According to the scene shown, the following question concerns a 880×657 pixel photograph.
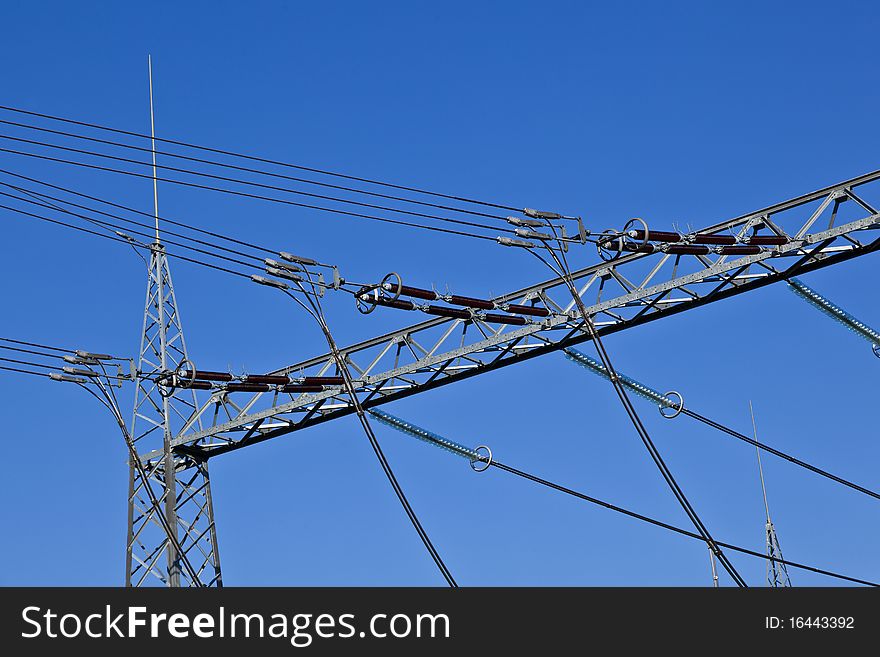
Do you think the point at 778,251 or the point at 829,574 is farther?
the point at 829,574

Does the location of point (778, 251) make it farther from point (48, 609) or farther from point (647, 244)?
point (48, 609)

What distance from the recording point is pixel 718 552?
653 inches

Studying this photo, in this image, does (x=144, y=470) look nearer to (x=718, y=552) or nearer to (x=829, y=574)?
(x=718, y=552)

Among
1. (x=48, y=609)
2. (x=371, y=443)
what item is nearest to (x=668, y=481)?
(x=371, y=443)

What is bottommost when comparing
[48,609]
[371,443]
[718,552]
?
[48,609]

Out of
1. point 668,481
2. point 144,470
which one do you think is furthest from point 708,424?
point 144,470

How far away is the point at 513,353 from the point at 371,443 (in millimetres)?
2778

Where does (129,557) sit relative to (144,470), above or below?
below

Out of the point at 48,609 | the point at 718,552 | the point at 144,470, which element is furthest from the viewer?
the point at 144,470

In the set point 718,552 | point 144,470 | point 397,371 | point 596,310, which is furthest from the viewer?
point 144,470

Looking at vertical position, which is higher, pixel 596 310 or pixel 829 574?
pixel 596 310

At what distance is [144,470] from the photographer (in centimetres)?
2036

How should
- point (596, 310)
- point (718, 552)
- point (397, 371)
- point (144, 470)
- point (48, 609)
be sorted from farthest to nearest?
point (144, 470) < point (397, 371) < point (596, 310) < point (718, 552) < point (48, 609)

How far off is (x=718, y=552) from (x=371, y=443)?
15.0ft
